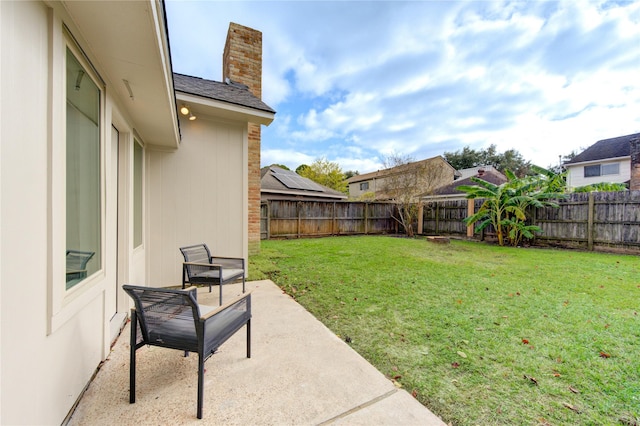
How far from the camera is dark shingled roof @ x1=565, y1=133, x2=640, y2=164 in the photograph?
61.3ft

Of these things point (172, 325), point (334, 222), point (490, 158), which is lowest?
point (172, 325)

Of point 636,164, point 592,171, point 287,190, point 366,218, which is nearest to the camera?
point 636,164

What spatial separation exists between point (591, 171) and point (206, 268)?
94.5ft

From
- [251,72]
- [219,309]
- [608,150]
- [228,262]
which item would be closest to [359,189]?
[608,150]

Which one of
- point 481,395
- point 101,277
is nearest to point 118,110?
point 101,277

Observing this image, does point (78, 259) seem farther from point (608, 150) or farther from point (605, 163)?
point (608, 150)

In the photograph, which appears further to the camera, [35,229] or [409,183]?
[409,183]

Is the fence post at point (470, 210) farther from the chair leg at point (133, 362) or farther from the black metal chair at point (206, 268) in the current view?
the chair leg at point (133, 362)

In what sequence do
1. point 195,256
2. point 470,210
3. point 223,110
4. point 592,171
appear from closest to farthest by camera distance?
point 195,256 → point 223,110 → point 470,210 → point 592,171

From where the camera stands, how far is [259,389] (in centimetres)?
218

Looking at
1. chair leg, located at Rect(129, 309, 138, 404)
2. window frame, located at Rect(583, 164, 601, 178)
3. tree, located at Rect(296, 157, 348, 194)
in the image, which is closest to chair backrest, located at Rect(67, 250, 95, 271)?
chair leg, located at Rect(129, 309, 138, 404)

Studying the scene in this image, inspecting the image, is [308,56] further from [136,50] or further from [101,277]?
[101,277]

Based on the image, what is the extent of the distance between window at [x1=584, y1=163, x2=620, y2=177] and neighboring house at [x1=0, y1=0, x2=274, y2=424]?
93.6 feet

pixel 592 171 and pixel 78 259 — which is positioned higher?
pixel 592 171
